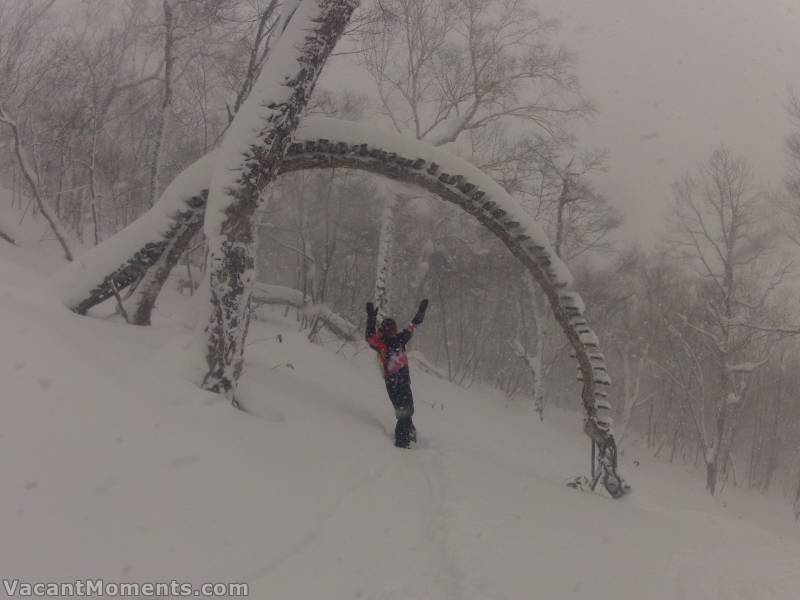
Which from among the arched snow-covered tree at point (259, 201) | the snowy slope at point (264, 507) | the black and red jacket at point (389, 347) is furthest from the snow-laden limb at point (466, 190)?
the black and red jacket at point (389, 347)

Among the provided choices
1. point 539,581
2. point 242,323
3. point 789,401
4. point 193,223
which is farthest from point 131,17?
point 789,401

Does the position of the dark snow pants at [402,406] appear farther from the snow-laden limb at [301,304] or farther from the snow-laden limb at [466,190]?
the snow-laden limb at [301,304]

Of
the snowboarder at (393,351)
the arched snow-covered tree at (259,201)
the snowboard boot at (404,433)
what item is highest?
the arched snow-covered tree at (259,201)

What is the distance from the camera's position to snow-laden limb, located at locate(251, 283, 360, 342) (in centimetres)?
1018

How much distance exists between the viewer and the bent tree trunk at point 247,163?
176 inches

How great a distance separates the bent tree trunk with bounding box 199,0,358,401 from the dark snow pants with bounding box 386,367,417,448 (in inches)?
92.6

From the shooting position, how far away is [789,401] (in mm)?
30625

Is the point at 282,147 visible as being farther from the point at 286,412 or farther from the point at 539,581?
the point at 539,581

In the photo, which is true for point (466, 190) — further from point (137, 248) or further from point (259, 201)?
point (137, 248)

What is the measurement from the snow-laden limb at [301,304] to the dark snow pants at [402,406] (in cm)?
428

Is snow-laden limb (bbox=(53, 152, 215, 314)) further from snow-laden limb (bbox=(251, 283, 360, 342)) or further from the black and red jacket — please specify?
snow-laden limb (bbox=(251, 283, 360, 342))

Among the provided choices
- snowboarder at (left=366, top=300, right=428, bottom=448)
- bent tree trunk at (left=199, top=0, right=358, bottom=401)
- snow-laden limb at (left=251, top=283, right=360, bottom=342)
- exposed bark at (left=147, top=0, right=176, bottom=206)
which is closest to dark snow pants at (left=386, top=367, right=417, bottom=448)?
snowboarder at (left=366, top=300, right=428, bottom=448)

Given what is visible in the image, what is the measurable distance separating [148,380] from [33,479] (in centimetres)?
133

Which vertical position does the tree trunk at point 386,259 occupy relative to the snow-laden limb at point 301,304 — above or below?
above
